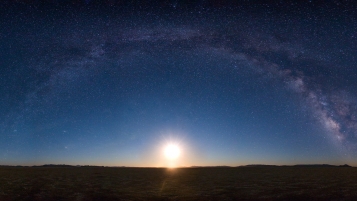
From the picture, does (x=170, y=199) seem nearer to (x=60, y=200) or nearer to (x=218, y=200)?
(x=218, y=200)

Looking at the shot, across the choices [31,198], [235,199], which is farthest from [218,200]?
[31,198]

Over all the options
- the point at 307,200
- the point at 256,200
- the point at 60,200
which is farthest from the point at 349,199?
the point at 60,200

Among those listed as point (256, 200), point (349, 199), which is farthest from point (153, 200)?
point (349, 199)

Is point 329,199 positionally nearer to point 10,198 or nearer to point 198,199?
point 198,199

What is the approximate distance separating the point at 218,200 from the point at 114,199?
11.3m

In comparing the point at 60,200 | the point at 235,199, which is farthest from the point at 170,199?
the point at 60,200

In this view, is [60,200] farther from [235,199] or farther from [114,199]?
[235,199]

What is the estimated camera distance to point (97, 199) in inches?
1063

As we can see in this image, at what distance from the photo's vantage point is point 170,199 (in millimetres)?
26922

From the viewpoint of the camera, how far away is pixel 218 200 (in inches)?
1030

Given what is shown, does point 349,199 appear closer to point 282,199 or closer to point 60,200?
point 282,199

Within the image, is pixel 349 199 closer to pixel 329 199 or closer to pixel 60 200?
pixel 329 199

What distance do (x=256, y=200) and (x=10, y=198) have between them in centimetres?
2643

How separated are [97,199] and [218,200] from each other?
1323 cm
